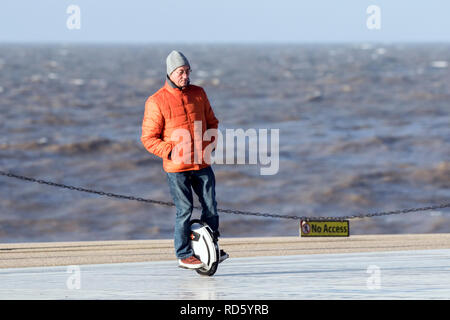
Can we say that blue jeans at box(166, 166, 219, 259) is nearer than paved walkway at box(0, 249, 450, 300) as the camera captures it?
No

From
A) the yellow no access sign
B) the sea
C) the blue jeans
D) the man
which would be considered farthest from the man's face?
the sea

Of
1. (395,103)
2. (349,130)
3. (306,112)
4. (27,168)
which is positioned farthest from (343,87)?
(27,168)

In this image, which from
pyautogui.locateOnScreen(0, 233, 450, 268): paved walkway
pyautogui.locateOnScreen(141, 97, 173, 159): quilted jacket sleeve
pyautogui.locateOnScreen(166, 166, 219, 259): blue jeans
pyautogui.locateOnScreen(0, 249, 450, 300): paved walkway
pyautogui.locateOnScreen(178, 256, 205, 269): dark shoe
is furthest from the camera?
pyautogui.locateOnScreen(0, 233, 450, 268): paved walkway

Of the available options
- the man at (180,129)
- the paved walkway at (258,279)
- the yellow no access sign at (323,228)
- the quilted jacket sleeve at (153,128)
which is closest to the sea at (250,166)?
the yellow no access sign at (323,228)

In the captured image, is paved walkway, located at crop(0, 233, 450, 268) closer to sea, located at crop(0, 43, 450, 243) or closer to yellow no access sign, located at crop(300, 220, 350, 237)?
yellow no access sign, located at crop(300, 220, 350, 237)

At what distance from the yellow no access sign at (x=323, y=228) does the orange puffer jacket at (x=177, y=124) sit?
8.86 feet

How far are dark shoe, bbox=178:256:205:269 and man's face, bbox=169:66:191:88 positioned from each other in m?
1.29

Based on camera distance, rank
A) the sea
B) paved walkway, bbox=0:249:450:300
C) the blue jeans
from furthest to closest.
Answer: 1. the sea
2. the blue jeans
3. paved walkway, bbox=0:249:450:300

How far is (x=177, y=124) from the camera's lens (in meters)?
7.71

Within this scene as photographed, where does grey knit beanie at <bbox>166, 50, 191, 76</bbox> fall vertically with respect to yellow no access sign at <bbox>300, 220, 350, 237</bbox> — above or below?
above

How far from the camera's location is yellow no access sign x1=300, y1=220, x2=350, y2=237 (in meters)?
10.2

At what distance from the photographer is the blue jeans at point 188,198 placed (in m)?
7.76

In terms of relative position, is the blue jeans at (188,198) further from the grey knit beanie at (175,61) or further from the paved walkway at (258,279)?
the grey knit beanie at (175,61)

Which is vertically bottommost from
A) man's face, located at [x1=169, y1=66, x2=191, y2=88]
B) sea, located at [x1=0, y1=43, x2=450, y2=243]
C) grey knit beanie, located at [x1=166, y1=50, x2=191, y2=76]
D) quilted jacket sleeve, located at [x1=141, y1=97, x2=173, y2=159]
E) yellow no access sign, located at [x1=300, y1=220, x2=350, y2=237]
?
yellow no access sign, located at [x1=300, y1=220, x2=350, y2=237]
